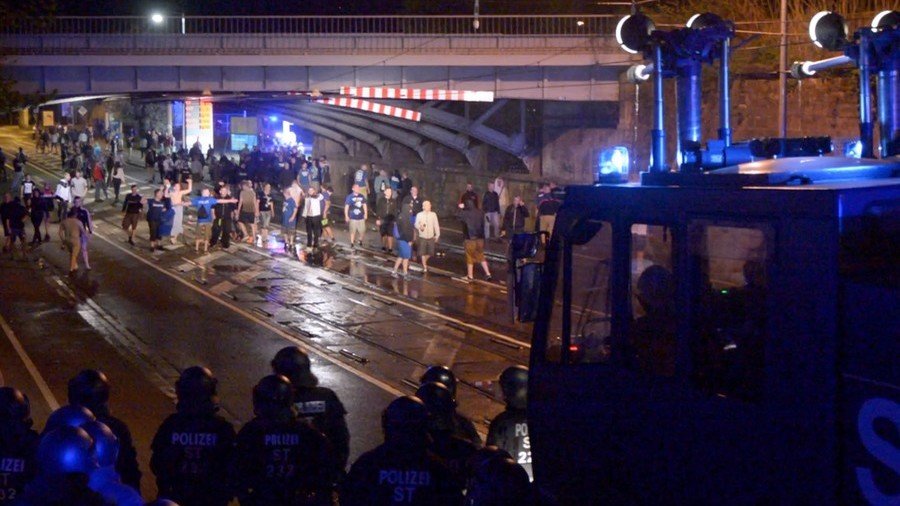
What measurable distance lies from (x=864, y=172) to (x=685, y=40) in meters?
1.47

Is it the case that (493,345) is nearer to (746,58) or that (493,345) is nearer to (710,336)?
(710,336)

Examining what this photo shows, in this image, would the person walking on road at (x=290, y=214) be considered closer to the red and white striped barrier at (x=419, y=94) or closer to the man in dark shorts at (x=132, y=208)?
the man in dark shorts at (x=132, y=208)

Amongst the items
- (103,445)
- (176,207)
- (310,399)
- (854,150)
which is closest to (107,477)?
(103,445)

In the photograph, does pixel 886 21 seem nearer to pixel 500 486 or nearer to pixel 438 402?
A: pixel 438 402

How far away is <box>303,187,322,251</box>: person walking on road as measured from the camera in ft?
88.1

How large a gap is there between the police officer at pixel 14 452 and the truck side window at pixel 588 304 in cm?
271

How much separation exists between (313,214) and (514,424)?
2086 cm

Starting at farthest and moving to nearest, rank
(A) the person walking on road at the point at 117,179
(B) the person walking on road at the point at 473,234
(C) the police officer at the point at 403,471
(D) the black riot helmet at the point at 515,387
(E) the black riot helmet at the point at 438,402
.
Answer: (A) the person walking on road at the point at 117,179
(B) the person walking on road at the point at 473,234
(D) the black riot helmet at the point at 515,387
(E) the black riot helmet at the point at 438,402
(C) the police officer at the point at 403,471

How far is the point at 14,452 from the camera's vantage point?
5.46 metres

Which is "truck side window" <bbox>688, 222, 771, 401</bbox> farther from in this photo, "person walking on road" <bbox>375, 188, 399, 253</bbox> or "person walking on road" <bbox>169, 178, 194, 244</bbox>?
"person walking on road" <bbox>169, 178, 194, 244</bbox>

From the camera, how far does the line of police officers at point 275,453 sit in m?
4.35

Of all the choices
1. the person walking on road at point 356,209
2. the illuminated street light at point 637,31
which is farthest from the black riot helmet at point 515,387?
the person walking on road at point 356,209

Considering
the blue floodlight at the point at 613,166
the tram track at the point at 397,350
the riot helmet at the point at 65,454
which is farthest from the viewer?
the tram track at the point at 397,350

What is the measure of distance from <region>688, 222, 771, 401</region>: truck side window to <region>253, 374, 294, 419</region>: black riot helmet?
2.06m
